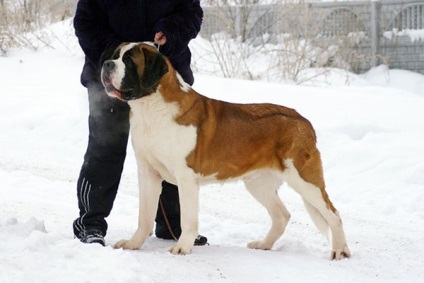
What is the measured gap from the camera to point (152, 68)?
438 cm

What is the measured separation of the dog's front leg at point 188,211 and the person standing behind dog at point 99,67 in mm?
622

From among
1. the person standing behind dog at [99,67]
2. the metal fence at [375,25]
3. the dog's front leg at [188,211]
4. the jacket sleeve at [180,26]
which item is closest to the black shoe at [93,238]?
the person standing behind dog at [99,67]

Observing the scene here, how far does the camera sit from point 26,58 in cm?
1325

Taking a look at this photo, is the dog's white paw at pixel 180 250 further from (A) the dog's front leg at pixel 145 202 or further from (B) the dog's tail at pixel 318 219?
(B) the dog's tail at pixel 318 219

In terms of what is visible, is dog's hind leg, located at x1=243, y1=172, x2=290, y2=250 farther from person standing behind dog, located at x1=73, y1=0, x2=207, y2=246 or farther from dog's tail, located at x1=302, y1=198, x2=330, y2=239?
person standing behind dog, located at x1=73, y1=0, x2=207, y2=246

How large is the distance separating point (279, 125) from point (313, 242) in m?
1.08

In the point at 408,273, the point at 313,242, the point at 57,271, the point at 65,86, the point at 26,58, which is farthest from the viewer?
the point at 26,58

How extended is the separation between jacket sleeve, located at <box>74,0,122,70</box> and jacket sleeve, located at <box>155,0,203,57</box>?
334 mm

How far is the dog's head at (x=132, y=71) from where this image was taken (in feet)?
14.1

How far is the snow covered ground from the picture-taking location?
3977mm

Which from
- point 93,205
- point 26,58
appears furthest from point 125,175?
point 26,58

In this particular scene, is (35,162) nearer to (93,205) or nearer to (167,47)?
(93,205)

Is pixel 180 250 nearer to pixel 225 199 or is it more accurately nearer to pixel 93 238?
pixel 93 238

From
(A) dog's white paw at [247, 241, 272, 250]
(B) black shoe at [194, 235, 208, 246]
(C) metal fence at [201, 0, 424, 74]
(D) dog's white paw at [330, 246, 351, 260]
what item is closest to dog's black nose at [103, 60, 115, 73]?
(B) black shoe at [194, 235, 208, 246]
